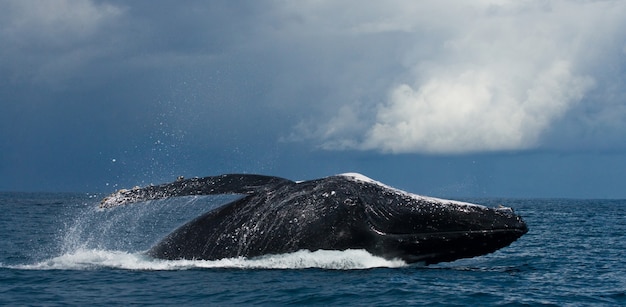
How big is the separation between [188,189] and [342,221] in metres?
3.05

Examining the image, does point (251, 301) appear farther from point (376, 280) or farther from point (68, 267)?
point (68, 267)

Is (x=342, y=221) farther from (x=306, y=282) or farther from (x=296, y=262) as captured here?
(x=306, y=282)

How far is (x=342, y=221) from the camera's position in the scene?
13.3 meters

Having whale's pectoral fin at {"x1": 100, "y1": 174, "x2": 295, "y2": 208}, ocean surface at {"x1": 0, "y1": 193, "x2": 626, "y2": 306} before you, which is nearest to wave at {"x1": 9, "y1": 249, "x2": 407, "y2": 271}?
ocean surface at {"x1": 0, "y1": 193, "x2": 626, "y2": 306}

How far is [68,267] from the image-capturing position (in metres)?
15.2

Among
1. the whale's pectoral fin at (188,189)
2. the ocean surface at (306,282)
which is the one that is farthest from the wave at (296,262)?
the whale's pectoral fin at (188,189)

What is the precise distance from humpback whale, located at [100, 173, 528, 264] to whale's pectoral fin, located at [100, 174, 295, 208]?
2cm

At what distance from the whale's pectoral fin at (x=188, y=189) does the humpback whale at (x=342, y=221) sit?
0.02m

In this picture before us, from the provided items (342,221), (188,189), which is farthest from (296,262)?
(188,189)

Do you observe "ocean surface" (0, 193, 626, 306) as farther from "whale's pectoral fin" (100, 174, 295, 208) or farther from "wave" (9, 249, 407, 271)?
"whale's pectoral fin" (100, 174, 295, 208)

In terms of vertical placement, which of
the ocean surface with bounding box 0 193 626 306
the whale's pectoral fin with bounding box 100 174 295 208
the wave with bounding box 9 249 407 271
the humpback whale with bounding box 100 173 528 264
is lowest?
the ocean surface with bounding box 0 193 626 306

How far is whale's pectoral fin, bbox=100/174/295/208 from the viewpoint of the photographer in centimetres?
1343

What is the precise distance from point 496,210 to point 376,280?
3.20 metres

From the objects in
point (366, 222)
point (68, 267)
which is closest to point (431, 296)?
point (366, 222)
